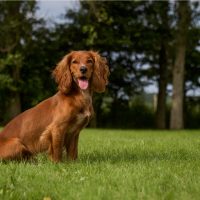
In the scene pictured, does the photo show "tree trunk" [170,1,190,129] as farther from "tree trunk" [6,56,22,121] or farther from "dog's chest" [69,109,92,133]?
"dog's chest" [69,109,92,133]

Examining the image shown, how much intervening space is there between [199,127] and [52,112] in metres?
21.9

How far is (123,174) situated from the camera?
652cm

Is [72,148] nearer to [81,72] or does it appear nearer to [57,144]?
[57,144]

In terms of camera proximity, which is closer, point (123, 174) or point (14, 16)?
point (123, 174)

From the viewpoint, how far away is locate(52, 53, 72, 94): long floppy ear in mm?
7949

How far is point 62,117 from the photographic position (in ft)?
25.7

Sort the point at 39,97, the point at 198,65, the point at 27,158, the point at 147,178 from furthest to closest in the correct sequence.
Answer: the point at 198,65, the point at 39,97, the point at 27,158, the point at 147,178

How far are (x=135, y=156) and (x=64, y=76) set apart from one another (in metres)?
1.83

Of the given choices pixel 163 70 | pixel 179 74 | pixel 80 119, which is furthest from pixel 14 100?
pixel 80 119

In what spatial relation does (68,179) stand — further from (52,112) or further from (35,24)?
(35,24)

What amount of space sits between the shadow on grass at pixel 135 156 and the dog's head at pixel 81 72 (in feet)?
3.41

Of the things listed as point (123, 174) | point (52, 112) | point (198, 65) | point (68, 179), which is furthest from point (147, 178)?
point (198, 65)

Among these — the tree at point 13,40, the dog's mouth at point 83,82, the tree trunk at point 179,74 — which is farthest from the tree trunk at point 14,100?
the dog's mouth at point 83,82

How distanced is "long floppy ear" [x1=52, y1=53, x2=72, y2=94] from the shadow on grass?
1.06 metres
